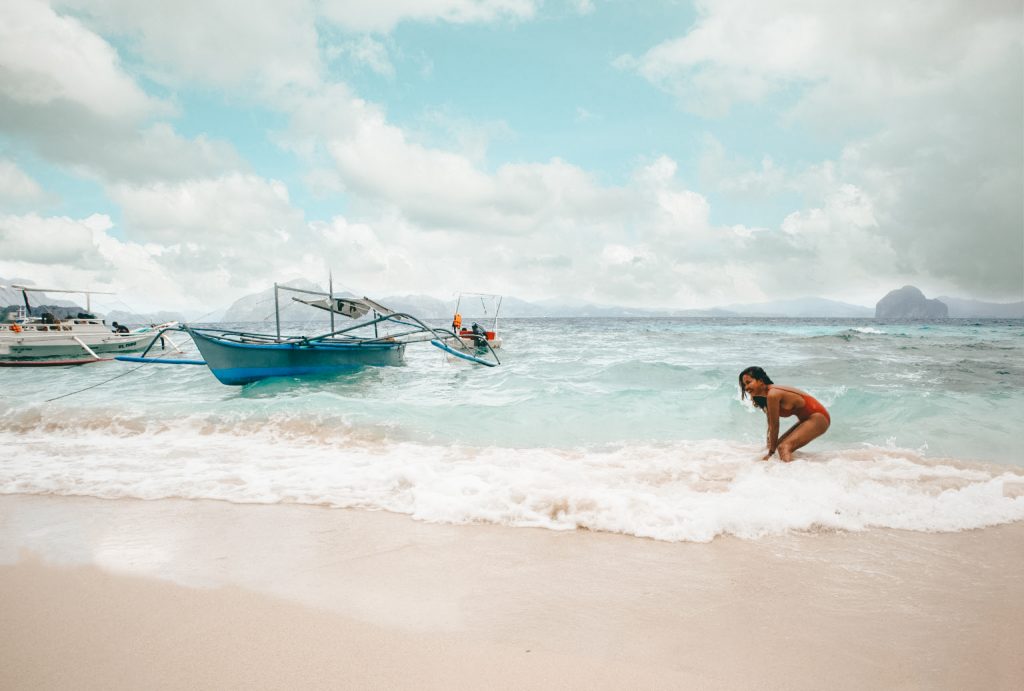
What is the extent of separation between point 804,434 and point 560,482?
11.0 ft

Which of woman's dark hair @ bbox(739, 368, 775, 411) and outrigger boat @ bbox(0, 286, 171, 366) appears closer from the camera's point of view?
woman's dark hair @ bbox(739, 368, 775, 411)

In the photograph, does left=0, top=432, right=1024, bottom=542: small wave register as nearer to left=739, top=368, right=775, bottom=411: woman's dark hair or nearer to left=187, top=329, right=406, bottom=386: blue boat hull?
left=739, top=368, right=775, bottom=411: woman's dark hair

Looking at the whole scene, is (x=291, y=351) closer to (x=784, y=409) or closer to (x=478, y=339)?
(x=478, y=339)

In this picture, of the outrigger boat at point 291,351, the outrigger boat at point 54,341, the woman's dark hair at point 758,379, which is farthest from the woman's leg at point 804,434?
the outrigger boat at point 54,341

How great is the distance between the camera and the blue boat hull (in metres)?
13.2

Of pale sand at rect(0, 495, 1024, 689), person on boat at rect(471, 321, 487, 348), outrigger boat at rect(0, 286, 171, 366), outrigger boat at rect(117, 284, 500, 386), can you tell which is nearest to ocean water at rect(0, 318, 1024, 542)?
pale sand at rect(0, 495, 1024, 689)

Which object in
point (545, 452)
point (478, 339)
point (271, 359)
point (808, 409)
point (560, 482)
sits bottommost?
point (545, 452)

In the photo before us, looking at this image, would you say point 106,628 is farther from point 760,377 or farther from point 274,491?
point 760,377

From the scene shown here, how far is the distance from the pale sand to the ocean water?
1.37ft

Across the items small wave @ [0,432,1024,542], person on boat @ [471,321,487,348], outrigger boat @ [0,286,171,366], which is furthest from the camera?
person on boat @ [471,321,487,348]

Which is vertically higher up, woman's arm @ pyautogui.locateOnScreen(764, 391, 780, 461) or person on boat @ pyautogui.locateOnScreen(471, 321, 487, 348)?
person on boat @ pyautogui.locateOnScreen(471, 321, 487, 348)

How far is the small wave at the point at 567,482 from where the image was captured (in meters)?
4.28

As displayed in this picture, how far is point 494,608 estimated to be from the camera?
287cm

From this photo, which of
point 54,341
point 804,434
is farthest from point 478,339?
point 54,341
